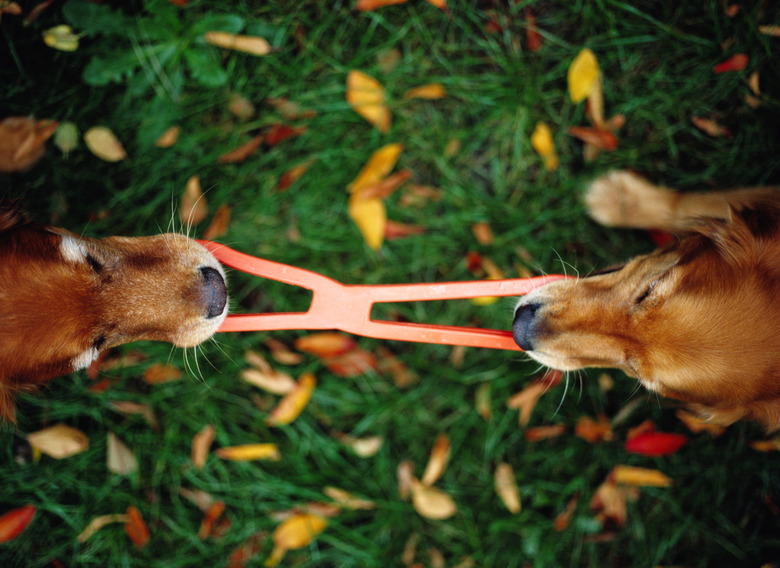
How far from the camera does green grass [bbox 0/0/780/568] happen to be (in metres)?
3.24

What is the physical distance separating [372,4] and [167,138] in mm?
1529

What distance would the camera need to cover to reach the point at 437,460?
3.34 metres

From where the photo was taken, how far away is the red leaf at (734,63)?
325cm

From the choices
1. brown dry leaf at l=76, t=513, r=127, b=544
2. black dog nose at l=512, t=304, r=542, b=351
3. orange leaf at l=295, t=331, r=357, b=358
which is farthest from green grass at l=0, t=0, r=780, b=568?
black dog nose at l=512, t=304, r=542, b=351

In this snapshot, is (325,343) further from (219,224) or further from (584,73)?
(584,73)

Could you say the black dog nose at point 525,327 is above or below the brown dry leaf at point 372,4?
below

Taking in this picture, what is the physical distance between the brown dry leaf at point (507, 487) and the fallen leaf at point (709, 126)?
2518mm

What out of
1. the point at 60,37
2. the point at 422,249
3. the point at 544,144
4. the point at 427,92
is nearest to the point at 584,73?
the point at 544,144

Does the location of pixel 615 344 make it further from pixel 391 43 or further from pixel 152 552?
pixel 152 552

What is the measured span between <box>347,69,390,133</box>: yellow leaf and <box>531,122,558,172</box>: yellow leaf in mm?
963

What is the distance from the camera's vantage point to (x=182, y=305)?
228 cm

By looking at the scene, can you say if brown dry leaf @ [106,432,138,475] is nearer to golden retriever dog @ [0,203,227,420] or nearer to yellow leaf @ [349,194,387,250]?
golden retriever dog @ [0,203,227,420]

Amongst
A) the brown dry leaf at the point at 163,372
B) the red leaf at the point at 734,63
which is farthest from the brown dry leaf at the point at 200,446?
the red leaf at the point at 734,63

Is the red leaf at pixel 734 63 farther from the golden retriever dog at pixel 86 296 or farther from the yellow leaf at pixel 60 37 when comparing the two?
the yellow leaf at pixel 60 37
